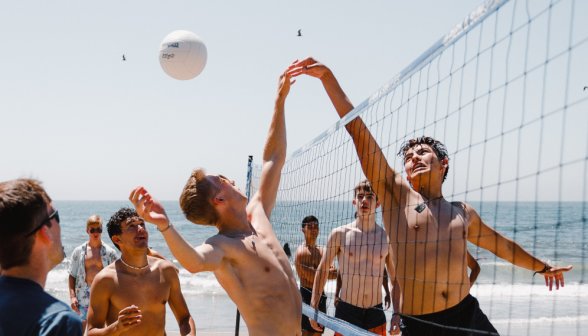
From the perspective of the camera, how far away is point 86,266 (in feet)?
20.1

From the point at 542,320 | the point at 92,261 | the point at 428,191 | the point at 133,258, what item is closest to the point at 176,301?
the point at 133,258

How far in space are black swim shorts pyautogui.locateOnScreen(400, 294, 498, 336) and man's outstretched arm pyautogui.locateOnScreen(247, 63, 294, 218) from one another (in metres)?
1.15

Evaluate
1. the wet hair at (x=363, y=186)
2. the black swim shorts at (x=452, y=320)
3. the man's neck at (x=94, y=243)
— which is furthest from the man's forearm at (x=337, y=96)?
the man's neck at (x=94, y=243)

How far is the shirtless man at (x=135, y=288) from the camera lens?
3548 mm

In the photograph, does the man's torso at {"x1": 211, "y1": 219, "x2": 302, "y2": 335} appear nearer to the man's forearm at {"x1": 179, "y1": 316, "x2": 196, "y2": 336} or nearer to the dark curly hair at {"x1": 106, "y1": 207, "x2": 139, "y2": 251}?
the man's forearm at {"x1": 179, "y1": 316, "x2": 196, "y2": 336}

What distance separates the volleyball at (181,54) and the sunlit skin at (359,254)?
2.62 metres

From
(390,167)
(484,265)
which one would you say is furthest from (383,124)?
(484,265)

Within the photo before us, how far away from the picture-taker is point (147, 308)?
369 cm

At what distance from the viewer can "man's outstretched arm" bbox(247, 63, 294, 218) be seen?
313 cm

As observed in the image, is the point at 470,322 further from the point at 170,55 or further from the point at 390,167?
the point at 170,55

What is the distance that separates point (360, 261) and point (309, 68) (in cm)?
269

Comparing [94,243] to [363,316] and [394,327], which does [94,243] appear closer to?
[363,316]

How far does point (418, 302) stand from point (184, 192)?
156 centimetres

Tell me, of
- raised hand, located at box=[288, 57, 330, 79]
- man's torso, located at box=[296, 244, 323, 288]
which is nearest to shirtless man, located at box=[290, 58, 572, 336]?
raised hand, located at box=[288, 57, 330, 79]
